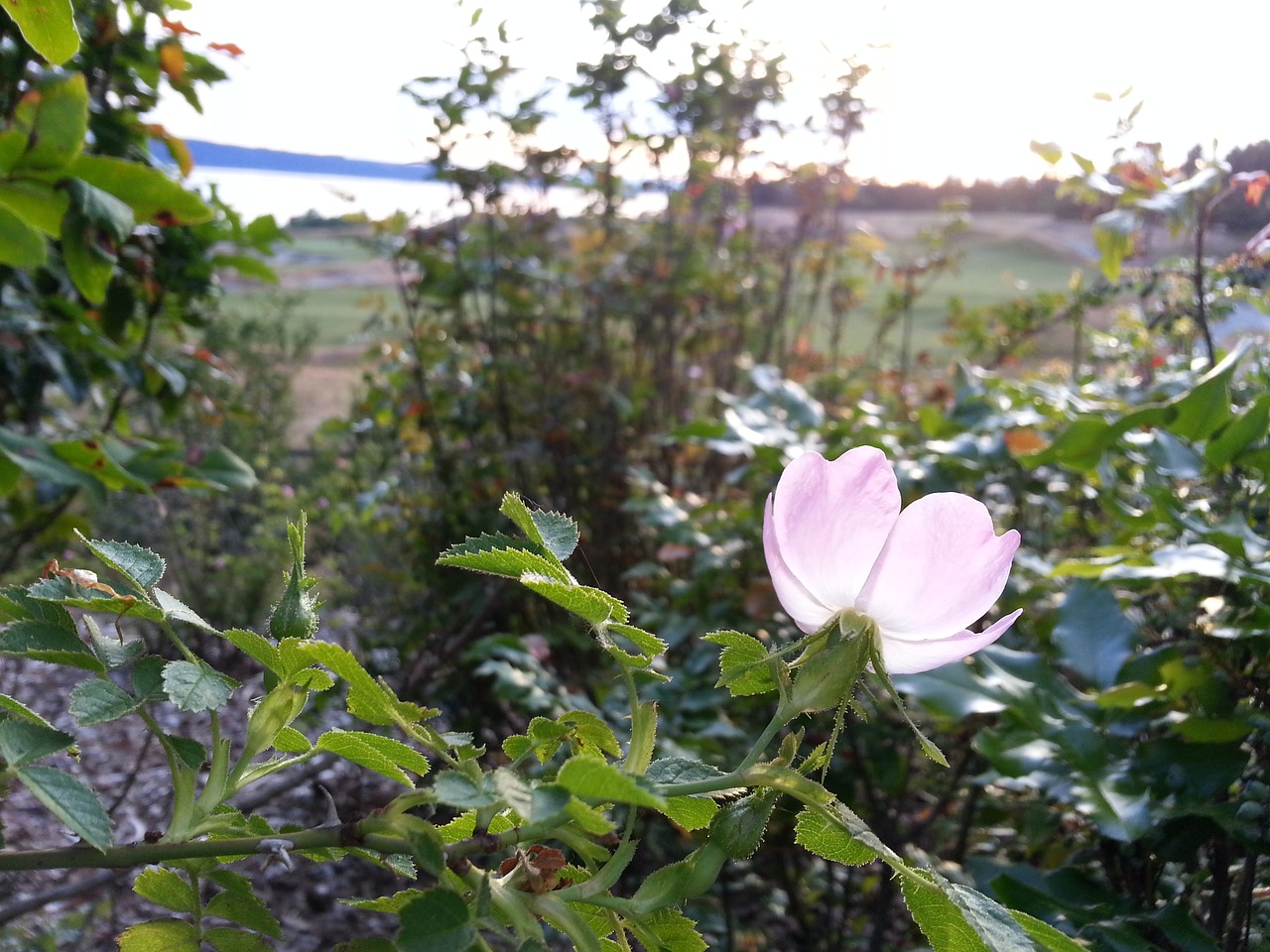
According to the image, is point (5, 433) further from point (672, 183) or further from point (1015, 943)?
point (672, 183)

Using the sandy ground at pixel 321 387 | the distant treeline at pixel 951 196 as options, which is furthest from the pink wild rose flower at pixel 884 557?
the sandy ground at pixel 321 387

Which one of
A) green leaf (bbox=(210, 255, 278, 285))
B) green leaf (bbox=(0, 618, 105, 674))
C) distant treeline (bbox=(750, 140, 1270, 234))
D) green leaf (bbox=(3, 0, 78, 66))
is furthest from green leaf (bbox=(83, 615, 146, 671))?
distant treeline (bbox=(750, 140, 1270, 234))

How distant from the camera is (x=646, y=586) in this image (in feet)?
6.73

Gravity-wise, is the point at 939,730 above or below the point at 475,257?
below

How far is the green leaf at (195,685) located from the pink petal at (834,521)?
23 centimetres

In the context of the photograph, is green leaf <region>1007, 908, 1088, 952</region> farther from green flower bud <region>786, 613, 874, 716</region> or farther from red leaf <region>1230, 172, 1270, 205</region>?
red leaf <region>1230, 172, 1270, 205</region>

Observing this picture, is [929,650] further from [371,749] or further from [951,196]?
[951,196]

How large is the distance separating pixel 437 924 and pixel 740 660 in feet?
0.52

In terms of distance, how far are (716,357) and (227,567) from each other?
1863 millimetres

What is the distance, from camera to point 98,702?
371 mm

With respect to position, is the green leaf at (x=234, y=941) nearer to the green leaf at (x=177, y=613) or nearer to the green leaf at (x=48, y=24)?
the green leaf at (x=177, y=613)

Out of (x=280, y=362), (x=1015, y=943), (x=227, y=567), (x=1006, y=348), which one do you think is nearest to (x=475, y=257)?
(x=227, y=567)

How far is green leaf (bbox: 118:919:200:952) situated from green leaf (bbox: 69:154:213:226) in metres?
0.66

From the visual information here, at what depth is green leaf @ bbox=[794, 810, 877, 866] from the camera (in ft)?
1.23
